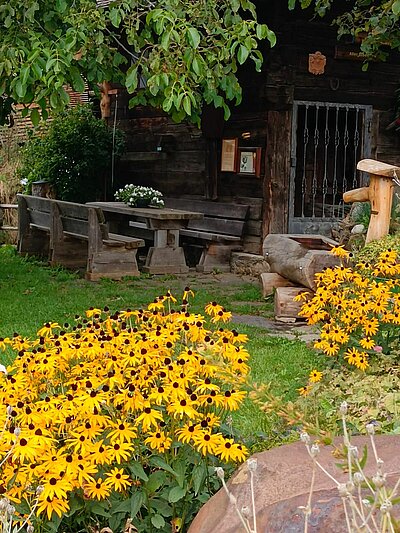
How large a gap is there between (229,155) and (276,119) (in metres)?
1.01

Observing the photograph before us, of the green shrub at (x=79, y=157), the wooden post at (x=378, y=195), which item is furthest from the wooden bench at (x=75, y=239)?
the wooden post at (x=378, y=195)

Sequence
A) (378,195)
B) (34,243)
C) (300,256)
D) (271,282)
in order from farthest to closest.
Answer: (34,243) → (271,282) → (300,256) → (378,195)

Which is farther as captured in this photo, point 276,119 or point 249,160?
point 249,160

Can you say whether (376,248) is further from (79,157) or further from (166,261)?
(79,157)

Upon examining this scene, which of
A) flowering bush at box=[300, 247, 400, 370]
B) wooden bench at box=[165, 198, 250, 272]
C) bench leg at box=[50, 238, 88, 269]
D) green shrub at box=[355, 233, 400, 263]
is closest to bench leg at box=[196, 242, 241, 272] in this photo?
wooden bench at box=[165, 198, 250, 272]

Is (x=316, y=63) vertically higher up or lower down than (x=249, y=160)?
higher up

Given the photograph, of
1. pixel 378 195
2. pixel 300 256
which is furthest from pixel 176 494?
pixel 300 256

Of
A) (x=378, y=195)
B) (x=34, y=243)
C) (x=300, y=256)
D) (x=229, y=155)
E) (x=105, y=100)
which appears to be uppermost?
(x=105, y=100)

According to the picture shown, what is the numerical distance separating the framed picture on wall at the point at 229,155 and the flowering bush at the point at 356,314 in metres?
6.22

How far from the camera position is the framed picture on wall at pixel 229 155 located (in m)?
11.1

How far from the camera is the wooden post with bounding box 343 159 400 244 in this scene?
697cm

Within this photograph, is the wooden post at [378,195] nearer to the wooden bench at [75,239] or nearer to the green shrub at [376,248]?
the green shrub at [376,248]

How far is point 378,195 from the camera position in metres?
7.06

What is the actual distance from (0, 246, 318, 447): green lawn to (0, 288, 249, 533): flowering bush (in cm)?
75
